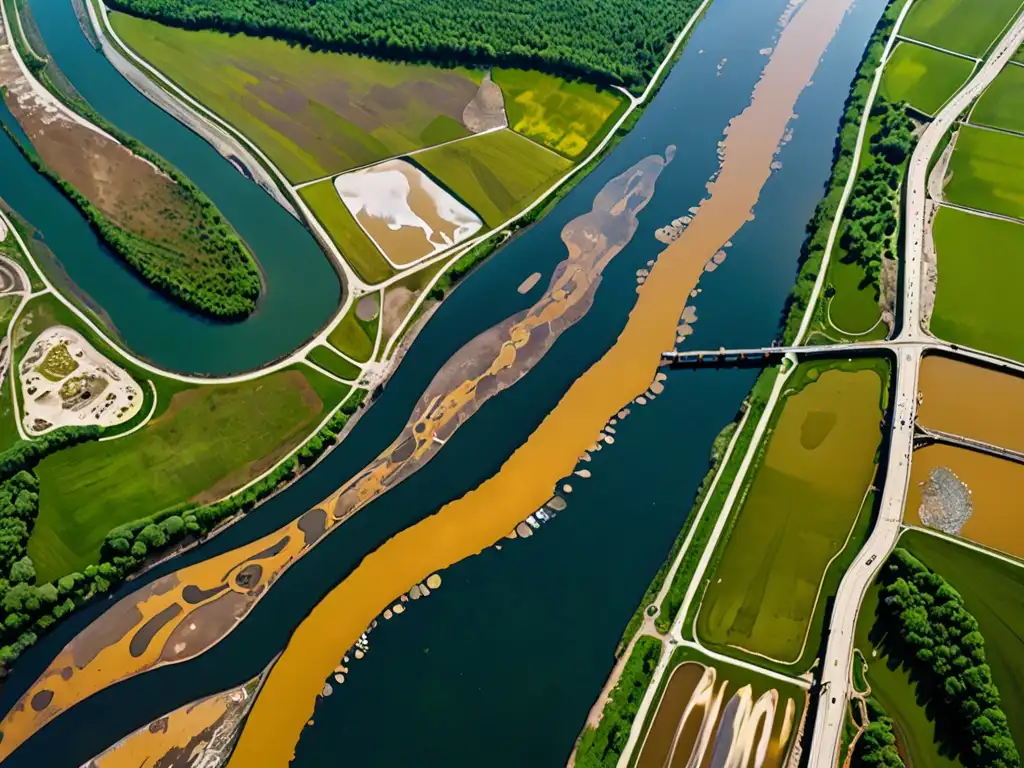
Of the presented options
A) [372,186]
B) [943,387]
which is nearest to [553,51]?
[372,186]

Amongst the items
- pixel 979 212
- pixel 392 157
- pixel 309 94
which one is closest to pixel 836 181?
pixel 979 212

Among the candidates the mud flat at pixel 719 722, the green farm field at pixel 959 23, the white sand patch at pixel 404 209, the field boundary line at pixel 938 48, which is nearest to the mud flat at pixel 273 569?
the white sand patch at pixel 404 209

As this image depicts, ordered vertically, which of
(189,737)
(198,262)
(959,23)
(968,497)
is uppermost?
(959,23)

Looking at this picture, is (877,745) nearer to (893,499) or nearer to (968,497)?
(893,499)

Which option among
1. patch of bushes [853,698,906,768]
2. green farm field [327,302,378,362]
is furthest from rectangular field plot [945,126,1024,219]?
green farm field [327,302,378,362]

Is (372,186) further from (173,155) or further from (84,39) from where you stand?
(84,39)

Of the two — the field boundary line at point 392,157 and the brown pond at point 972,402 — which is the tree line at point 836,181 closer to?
the brown pond at point 972,402
